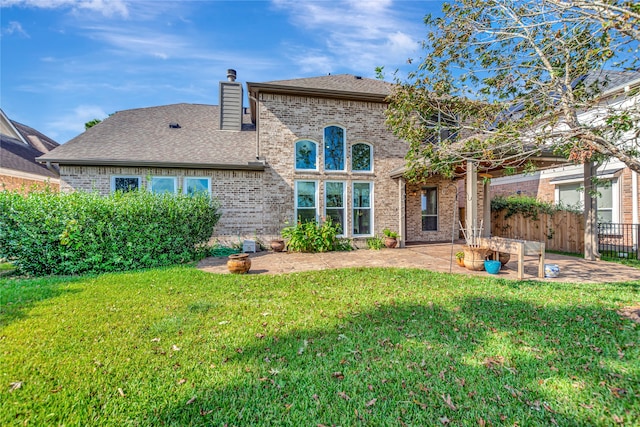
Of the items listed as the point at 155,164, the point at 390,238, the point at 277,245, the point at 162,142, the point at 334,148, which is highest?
the point at 162,142

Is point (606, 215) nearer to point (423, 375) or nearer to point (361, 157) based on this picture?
point (361, 157)

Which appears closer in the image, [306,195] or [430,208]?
[306,195]

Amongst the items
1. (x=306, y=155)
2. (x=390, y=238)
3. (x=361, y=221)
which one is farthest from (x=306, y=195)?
(x=390, y=238)

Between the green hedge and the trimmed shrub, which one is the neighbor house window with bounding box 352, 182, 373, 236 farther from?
the green hedge

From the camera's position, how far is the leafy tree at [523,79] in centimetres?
433

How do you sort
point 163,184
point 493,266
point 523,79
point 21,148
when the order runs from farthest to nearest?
point 21,148 → point 163,184 → point 493,266 → point 523,79

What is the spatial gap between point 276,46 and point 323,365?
10467 millimetres

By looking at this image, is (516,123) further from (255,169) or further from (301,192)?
(255,169)

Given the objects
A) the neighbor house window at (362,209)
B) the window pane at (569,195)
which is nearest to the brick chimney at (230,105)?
the neighbor house window at (362,209)

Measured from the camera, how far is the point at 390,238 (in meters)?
11.6

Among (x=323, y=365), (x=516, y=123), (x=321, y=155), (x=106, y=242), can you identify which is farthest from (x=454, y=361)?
(x=321, y=155)

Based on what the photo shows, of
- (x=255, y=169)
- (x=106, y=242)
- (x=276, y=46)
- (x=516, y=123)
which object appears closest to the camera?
(x=516, y=123)

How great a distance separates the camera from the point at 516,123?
198 inches

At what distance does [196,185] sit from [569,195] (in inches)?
664
